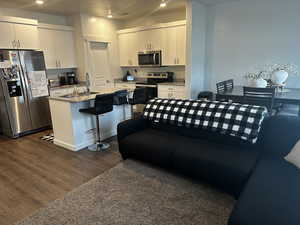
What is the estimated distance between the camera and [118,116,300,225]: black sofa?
55.2 inches

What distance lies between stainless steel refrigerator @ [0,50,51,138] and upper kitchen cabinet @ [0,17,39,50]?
0.80 ft

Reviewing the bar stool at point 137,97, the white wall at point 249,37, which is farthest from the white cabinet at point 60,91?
the white wall at point 249,37

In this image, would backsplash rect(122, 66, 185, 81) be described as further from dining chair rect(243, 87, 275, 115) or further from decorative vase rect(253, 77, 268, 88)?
dining chair rect(243, 87, 275, 115)

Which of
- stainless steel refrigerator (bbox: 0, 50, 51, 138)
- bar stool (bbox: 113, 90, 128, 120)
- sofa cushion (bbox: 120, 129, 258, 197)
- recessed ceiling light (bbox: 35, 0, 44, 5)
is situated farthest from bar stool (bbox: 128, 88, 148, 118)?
recessed ceiling light (bbox: 35, 0, 44, 5)

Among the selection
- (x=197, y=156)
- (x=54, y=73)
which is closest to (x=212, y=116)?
(x=197, y=156)

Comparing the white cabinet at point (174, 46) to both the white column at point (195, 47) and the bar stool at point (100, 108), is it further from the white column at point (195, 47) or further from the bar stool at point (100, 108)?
the bar stool at point (100, 108)

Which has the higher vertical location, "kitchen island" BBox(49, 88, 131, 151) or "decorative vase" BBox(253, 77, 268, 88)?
"decorative vase" BBox(253, 77, 268, 88)

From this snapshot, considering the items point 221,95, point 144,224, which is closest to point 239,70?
point 221,95

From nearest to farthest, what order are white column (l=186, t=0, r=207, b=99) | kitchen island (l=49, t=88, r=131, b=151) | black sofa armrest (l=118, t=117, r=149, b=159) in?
1. black sofa armrest (l=118, t=117, r=149, b=159)
2. kitchen island (l=49, t=88, r=131, b=151)
3. white column (l=186, t=0, r=207, b=99)

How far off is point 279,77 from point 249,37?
1477 mm

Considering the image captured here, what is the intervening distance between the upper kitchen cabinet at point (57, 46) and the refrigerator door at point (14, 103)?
103cm

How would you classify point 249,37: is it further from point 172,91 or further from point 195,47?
point 172,91

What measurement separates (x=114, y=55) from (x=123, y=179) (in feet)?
14.8

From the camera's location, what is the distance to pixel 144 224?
1.84m
